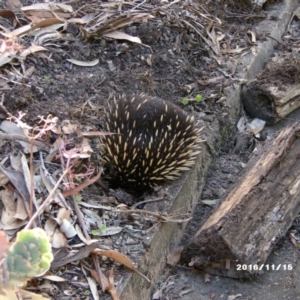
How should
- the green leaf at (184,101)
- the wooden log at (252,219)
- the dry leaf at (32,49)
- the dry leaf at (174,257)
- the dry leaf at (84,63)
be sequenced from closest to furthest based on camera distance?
1. the wooden log at (252,219)
2. the dry leaf at (174,257)
3. the dry leaf at (32,49)
4. the dry leaf at (84,63)
5. the green leaf at (184,101)

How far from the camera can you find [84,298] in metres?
2.42

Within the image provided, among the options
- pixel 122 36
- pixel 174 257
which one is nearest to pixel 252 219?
pixel 174 257

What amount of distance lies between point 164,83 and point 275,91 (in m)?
0.78

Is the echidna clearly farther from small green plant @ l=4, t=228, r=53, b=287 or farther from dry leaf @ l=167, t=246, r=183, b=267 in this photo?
small green plant @ l=4, t=228, r=53, b=287

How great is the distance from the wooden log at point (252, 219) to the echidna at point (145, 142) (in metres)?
0.40

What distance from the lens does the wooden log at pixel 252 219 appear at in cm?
277

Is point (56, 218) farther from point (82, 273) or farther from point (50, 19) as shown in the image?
point (50, 19)

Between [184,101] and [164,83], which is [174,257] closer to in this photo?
[184,101]

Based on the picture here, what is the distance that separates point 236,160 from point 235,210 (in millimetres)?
1023

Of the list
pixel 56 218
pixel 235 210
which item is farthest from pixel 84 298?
pixel 235 210

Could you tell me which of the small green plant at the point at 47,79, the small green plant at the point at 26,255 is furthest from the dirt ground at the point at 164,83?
the small green plant at the point at 26,255

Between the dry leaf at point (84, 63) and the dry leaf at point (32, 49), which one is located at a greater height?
the dry leaf at point (32, 49)

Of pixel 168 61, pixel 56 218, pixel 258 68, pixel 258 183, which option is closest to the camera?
pixel 56 218

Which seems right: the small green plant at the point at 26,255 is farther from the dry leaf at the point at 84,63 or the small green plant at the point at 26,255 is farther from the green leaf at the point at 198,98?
the green leaf at the point at 198,98
